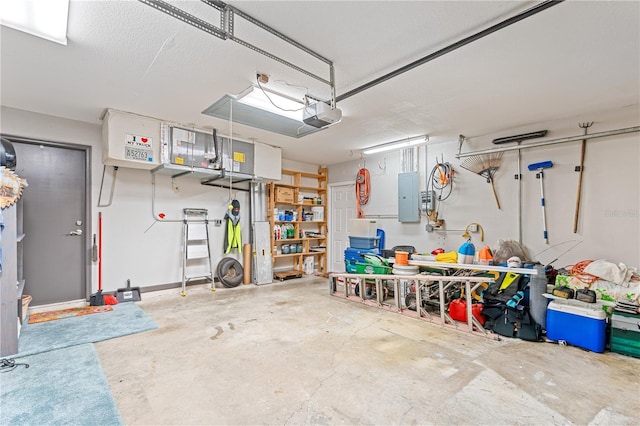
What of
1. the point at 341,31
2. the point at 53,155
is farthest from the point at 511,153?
the point at 53,155

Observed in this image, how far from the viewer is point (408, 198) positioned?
18.6 ft

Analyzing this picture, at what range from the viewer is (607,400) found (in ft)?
7.09

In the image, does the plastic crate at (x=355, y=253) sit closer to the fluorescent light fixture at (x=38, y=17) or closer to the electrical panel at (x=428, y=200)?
the electrical panel at (x=428, y=200)

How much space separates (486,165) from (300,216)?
12.7ft

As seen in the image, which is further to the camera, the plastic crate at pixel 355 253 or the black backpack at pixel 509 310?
the plastic crate at pixel 355 253

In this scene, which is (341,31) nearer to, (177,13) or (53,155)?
(177,13)

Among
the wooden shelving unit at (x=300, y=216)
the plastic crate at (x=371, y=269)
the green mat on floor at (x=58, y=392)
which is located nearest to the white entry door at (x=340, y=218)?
the wooden shelving unit at (x=300, y=216)

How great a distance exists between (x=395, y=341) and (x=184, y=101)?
3.67 m

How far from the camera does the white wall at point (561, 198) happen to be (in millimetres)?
3678

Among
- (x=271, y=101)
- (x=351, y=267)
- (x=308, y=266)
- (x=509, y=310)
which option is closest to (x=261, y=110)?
(x=271, y=101)

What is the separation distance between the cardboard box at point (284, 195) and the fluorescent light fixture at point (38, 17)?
4.40 metres

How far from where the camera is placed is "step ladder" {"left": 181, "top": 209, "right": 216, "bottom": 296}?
17.3 ft

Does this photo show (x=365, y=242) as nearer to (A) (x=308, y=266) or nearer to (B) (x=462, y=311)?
(B) (x=462, y=311)

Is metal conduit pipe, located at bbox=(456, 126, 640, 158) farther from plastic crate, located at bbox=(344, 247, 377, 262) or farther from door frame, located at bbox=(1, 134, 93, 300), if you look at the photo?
door frame, located at bbox=(1, 134, 93, 300)
